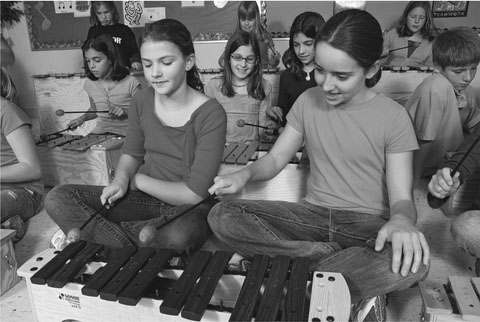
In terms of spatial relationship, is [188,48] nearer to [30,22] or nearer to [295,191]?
[295,191]

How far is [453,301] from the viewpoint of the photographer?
100 centimetres

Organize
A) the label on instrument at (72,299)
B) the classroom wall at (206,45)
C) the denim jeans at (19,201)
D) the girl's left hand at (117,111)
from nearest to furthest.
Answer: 1. the label on instrument at (72,299)
2. the denim jeans at (19,201)
3. the girl's left hand at (117,111)
4. the classroom wall at (206,45)

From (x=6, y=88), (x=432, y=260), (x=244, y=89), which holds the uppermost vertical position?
(x=6, y=88)

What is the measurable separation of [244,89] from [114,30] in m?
1.69

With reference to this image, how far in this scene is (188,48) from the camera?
4.79 ft

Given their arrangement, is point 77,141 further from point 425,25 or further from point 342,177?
point 425,25

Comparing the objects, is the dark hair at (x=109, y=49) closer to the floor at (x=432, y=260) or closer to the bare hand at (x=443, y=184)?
the floor at (x=432, y=260)

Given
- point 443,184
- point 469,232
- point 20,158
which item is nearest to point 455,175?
point 443,184

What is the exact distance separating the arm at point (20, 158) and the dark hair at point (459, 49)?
181cm

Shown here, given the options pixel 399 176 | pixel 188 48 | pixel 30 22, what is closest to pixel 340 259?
pixel 399 176

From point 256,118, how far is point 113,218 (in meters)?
1.16

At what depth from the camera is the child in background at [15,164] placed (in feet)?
5.46

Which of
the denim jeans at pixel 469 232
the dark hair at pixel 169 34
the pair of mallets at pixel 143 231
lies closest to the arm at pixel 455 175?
the denim jeans at pixel 469 232

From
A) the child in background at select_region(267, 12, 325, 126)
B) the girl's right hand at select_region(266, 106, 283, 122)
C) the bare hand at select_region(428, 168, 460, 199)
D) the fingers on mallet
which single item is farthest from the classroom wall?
the fingers on mallet
